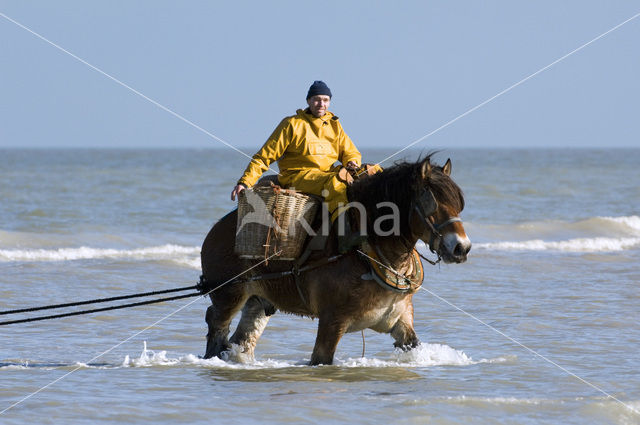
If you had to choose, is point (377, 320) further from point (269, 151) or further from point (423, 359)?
point (269, 151)

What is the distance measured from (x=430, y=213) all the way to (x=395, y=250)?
1.51 feet

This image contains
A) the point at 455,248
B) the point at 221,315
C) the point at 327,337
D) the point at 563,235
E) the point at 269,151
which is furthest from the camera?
the point at 563,235

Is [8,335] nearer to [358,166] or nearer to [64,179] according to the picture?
[358,166]

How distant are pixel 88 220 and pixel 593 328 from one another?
15.5 m

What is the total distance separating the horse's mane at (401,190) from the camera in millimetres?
6398

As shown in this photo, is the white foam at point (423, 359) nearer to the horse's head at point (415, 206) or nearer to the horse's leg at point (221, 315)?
the horse's leg at point (221, 315)

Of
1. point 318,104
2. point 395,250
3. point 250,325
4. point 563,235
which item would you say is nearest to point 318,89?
point 318,104

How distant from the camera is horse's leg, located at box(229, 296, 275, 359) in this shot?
7.82 m

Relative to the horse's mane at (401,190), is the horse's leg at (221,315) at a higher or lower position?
lower

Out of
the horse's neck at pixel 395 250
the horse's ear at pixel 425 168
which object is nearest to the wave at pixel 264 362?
the horse's neck at pixel 395 250

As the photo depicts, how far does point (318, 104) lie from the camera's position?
714 cm

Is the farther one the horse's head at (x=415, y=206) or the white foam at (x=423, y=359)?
the white foam at (x=423, y=359)

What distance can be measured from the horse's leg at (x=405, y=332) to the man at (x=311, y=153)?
2.96 feet

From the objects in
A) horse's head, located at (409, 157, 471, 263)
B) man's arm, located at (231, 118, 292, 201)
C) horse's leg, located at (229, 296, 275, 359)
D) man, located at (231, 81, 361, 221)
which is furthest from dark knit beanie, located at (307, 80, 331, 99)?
horse's leg, located at (229, 296, 275, 359)
